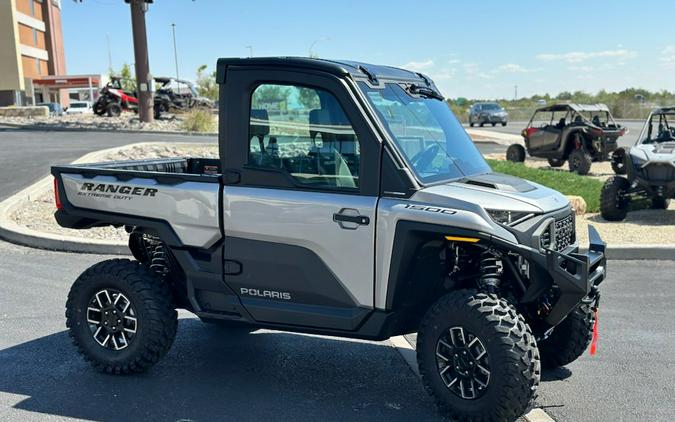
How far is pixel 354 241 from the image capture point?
12.9 ft

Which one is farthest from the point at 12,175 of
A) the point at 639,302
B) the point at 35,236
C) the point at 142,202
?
the point at 639,302

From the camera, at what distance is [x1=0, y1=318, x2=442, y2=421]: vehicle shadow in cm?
406

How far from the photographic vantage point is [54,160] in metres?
14.3

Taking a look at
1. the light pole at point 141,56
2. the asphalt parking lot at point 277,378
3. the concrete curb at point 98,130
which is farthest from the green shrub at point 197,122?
the asphalt parking lot at point 277,378

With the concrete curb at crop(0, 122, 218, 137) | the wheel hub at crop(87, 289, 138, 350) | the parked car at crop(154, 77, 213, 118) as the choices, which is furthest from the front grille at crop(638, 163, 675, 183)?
the parked car at crop(154, 77, 213, 118)

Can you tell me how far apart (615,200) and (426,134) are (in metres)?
7.00

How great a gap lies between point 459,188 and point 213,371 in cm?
221

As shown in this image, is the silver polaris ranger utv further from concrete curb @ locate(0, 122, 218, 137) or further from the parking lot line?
concrete curb @ locate(0, 122, 218, 137)

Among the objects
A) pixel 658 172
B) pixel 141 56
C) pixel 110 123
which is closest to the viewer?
pixel 658 172

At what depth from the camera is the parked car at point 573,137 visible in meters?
17.7

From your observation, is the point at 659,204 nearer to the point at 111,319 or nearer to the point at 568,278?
the point at 568,278

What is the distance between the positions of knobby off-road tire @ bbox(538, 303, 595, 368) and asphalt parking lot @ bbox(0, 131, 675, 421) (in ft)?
0.45

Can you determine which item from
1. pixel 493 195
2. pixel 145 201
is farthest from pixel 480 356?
pixel 145 201

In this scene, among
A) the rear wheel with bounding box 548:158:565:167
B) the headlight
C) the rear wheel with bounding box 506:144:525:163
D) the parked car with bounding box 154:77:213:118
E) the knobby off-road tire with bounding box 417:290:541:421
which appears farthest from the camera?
the parked car with bounding box 154:77:213:118
